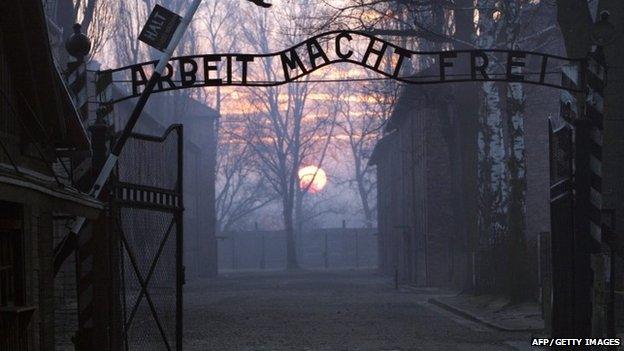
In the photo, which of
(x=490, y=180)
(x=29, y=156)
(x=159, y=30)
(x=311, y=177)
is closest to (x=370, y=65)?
(x=159, y=30)

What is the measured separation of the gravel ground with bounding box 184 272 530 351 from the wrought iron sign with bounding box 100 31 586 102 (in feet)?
12.5

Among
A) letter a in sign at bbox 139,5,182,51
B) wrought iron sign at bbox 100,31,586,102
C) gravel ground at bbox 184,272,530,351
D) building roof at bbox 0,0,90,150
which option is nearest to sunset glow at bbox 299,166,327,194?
wrought iron sign at bbox 100,31,586,102

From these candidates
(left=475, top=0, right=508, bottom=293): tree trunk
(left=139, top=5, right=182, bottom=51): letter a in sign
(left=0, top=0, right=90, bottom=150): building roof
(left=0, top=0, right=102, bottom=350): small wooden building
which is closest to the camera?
(left=0, top=0, right=102, bottom=350): small wooden building

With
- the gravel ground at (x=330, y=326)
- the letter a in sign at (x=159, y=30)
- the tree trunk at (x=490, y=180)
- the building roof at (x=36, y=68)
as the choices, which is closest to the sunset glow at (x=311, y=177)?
the gravel ground at (x=330, y=326)

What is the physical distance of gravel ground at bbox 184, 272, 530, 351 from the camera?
18.8m

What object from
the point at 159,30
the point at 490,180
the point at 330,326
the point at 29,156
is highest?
the point at 159,30

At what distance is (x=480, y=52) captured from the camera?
16.4 meters

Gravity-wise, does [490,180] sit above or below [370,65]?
below

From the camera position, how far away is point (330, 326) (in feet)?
75.8

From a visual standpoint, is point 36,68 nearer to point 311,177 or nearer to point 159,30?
point 159,30

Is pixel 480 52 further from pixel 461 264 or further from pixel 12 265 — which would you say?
pixel 461 264

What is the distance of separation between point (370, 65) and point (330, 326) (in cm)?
642

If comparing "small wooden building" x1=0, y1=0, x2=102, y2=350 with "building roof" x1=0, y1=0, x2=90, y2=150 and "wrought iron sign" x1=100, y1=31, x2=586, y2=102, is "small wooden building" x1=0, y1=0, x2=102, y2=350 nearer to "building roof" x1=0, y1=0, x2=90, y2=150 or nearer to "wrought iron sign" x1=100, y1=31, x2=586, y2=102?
"building roof" x1=0, y1=0, x2=90, y2=150

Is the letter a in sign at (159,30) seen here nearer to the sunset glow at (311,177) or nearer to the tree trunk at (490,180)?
the tree trunk at (490,180)
